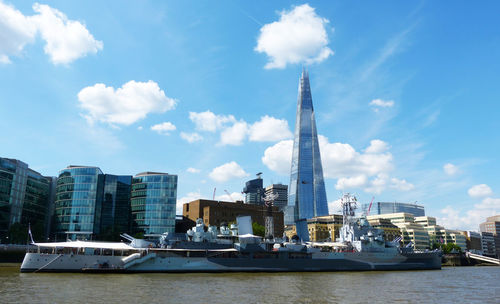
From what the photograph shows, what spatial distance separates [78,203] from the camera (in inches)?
4264

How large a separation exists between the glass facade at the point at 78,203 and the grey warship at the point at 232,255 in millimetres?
47215

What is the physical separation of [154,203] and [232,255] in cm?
6156

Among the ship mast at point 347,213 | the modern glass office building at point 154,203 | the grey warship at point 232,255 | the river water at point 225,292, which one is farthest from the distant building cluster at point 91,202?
the river water at point 225,292

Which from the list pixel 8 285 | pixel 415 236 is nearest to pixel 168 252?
pixel 8 285

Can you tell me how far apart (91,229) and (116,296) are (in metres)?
84.3

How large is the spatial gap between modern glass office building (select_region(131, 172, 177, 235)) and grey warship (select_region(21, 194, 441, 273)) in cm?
5036

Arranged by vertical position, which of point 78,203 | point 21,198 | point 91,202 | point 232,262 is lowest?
point 232,262

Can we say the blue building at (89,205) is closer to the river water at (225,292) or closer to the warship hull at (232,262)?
the warship hull at (232,262)

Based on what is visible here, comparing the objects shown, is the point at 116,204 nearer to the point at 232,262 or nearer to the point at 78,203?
the point at 78,203

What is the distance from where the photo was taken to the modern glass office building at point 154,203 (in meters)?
112

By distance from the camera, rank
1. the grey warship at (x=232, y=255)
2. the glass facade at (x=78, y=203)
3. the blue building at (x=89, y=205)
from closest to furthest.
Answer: the grey warship at (x=232, y=255)
the glass facade at (x=78, y=203)
the blue building at (x=89, y=205)

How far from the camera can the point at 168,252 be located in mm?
54719

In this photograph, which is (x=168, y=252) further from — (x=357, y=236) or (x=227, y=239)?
(x=357, y=236)

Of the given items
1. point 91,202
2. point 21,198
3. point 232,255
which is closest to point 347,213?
point 232,255
